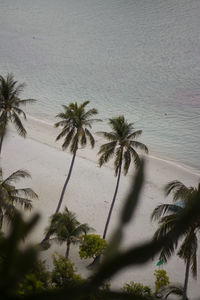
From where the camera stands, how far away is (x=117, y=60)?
51.8 metres

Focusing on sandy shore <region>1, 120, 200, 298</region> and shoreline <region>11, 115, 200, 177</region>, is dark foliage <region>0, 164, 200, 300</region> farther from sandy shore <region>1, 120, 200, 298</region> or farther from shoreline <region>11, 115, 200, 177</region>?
shoreline <region>11, 115, 200, 177</region>


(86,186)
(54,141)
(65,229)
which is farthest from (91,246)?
(54,141)

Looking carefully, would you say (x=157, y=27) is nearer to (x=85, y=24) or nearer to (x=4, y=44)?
(x=85, y=24)

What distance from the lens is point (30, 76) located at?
47.2m

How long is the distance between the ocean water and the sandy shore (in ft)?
23.0

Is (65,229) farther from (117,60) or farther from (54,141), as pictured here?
(117,60)

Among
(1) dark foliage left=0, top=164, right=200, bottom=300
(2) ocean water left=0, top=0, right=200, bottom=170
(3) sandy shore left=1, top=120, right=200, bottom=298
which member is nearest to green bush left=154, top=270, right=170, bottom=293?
(3) sandy shore left=1, top=120, right=200, bottom=298

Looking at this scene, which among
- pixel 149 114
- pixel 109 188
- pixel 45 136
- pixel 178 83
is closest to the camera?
pixel 109 188

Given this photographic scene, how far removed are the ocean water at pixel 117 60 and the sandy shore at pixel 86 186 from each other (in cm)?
702

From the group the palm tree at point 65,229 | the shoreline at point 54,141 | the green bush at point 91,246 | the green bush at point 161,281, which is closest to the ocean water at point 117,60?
the shoreline at point 54,141

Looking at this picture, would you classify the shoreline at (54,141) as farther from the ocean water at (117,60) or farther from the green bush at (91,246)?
the green bush at (91,246)

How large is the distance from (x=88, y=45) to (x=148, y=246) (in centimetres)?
5908

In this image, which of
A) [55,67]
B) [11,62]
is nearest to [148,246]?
[55,67]

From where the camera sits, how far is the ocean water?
37.8 m
